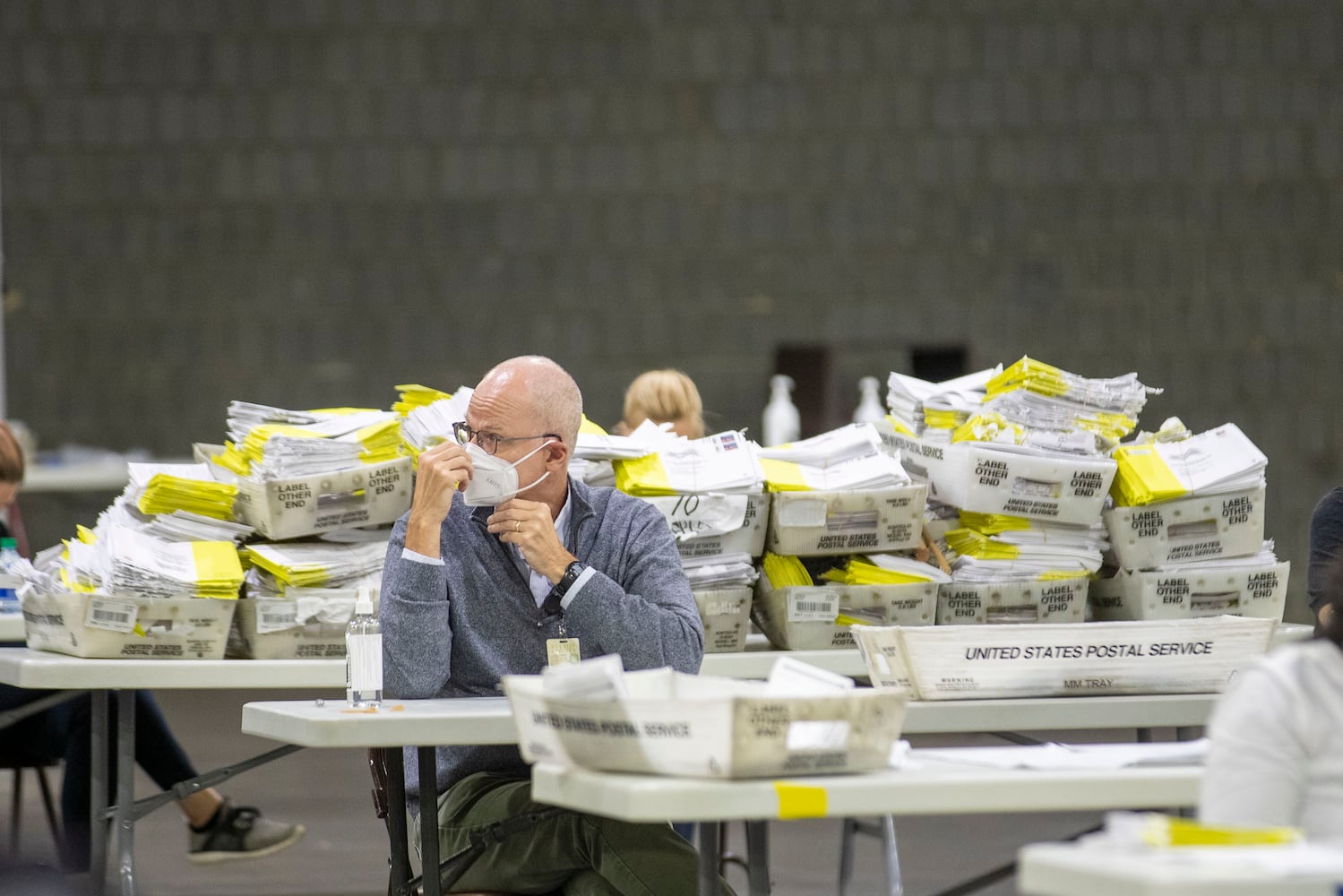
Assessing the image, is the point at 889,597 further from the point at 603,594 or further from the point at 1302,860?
the point at 1302,860

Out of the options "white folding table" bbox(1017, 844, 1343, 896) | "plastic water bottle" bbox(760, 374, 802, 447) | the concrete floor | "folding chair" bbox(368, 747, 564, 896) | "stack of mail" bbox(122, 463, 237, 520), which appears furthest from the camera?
"plastic water bottle" bbox(760, 374, 802, 447)

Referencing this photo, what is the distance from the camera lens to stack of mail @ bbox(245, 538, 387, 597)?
3.38 meters

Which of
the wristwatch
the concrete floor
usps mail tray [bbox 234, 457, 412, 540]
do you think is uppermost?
usps mail tray [bbox 234, 457, 412, 540]

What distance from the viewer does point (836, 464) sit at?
3609 millimetres

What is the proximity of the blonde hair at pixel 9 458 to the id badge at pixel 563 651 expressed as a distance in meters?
2.33

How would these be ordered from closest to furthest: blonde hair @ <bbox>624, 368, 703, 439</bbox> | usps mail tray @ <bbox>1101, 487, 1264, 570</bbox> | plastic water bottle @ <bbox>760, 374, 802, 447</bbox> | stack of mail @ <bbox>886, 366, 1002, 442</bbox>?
1. usps mail tray @ <bbox>1101, 487, 1264, 570</bbox>
2. stack of mail @ <bbox>886, 366, 1002, 442</bbox>
3. blonde hair @ <bbox>624, 368, 703, 439</bbox>
4. plastic water bottle @ <bbox>760, 374, 802, 447</bbox>

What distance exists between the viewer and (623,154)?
28.4ft

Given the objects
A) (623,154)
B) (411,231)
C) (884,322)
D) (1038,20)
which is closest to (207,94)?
(411,231)

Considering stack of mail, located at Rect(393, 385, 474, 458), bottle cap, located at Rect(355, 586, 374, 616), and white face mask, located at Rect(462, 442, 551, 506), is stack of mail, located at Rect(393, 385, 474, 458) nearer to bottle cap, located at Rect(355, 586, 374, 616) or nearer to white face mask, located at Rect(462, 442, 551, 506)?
white face mask, located at Rect(462, 442, 551, 506)

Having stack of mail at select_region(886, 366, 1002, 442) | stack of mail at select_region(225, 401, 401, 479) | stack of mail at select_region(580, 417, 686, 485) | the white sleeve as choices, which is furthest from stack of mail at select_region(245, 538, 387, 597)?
A: the white sleeve

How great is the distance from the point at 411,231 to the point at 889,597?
221 inches

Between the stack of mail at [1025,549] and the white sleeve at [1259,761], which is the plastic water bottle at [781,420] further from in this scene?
the white sleeve at [1259,761]

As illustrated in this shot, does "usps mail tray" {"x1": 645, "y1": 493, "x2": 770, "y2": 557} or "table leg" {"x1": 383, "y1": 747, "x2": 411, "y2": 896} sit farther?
"usps mail tray" {"x1": 645, "y1": 493, "x2": 770, "y2": 557}

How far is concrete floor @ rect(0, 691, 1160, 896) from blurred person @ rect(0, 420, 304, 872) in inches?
3.9
